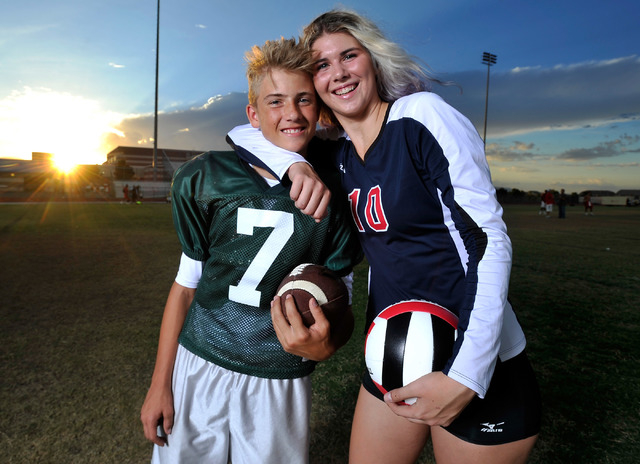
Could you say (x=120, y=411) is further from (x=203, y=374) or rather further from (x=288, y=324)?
(x=288, y=324)

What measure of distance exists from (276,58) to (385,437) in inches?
66.5

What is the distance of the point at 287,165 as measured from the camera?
1648 mm

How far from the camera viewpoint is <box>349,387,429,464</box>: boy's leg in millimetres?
1782

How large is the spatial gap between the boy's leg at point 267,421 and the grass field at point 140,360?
3.51 feet

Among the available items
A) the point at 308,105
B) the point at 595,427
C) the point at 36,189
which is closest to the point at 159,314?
the point at 308,105

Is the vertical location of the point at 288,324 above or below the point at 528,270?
above

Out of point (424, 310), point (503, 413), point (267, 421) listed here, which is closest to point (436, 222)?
point (424, 310)

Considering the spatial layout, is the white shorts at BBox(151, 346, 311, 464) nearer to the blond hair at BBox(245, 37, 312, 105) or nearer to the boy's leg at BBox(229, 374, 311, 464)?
the boy's leg at BBox(229, 374, 311, 464)

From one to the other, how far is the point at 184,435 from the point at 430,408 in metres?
1.00

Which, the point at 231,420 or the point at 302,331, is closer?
the point at 302,331

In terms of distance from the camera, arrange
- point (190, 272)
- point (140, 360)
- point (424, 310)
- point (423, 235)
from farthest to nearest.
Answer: point (140, 360) < point (190, 272) < point (423, 235) < point (424, 310)

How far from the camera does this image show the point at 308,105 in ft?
6.08

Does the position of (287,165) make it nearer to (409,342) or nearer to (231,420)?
(409,342)

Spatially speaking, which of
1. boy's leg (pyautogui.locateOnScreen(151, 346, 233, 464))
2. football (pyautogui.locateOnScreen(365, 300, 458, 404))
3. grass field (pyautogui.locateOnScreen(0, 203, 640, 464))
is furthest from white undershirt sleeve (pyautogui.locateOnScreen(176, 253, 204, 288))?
grass field (pyautogui.locateOnScreen(0, 203, 640, 464))
